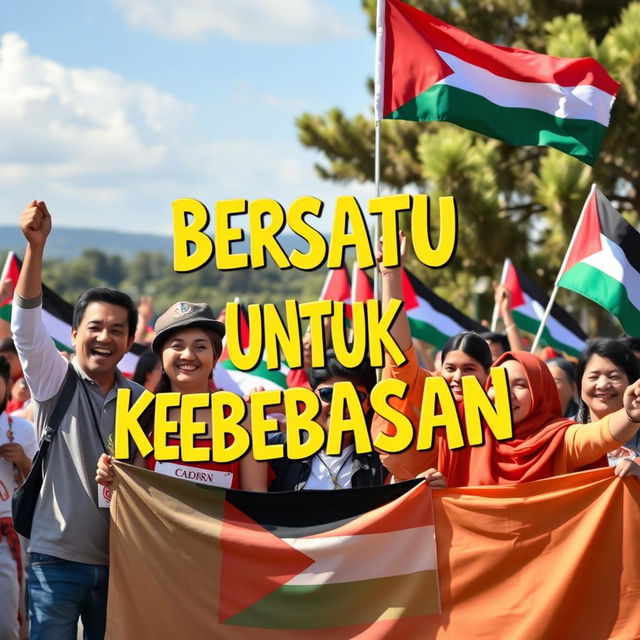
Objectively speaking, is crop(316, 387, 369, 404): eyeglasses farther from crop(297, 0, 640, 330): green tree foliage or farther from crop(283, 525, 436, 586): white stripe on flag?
crop(297, 0, 640, 330): green tree foliage

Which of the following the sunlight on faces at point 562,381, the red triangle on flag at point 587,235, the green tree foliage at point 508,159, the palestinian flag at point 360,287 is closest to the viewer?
the red triangle on flag at point 587,235

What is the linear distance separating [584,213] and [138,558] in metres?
3.44

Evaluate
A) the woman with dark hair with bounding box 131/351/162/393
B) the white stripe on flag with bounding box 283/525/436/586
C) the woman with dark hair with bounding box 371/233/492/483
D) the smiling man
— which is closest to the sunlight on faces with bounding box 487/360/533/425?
the woman with dark hair with bounding box 371/233/492/483

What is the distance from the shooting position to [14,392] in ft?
22.6

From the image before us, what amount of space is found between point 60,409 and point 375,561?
1220 millimetres

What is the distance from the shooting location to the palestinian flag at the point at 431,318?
8125 mm

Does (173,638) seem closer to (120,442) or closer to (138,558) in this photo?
(138,558)

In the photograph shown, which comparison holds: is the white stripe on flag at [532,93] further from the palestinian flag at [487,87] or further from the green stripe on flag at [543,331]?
the green stripe on flag at [543,331]

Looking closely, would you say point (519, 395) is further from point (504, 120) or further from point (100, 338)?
point (504, 120)

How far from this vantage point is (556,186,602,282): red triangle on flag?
6.03 meters

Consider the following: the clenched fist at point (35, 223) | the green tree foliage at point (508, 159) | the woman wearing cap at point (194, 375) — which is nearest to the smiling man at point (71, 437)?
the clenched fist at point (35, 223)

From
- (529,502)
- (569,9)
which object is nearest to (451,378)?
(529,502)

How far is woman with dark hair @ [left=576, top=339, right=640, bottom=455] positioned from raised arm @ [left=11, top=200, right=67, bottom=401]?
2189 millimetres

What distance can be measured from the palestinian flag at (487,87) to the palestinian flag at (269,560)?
2657 mm
